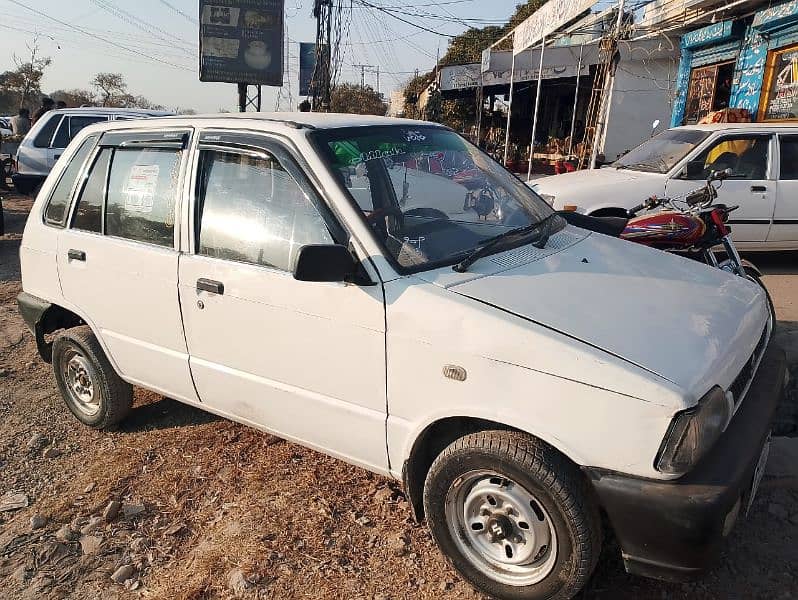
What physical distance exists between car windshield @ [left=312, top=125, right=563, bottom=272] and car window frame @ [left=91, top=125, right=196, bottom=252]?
77 centimetres

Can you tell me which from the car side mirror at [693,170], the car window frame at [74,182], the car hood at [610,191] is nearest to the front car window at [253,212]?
the car window frame at [74,182]

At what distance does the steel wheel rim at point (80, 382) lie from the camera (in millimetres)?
3674

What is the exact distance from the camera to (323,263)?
2246 millimetres

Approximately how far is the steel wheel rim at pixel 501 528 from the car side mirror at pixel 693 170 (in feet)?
18.9

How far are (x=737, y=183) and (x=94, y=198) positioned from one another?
6.66 metres

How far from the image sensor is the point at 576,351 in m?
1.98

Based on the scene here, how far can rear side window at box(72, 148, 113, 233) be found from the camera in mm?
3385

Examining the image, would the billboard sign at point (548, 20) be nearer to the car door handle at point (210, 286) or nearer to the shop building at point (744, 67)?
the shop building at point (744, 67)

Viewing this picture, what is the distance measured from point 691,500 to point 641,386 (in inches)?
15.1

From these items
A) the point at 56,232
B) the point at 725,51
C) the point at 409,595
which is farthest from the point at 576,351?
the point at 725,51

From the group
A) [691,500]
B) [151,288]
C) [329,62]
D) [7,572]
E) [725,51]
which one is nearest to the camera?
[691,500]

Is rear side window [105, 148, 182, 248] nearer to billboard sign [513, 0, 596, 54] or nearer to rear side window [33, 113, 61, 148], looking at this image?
rear side window [33, 113, 61, 148]

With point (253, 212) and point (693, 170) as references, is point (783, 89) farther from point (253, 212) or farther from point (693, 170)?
point (253, 212)

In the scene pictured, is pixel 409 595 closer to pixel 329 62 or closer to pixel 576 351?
pixel 576 351
